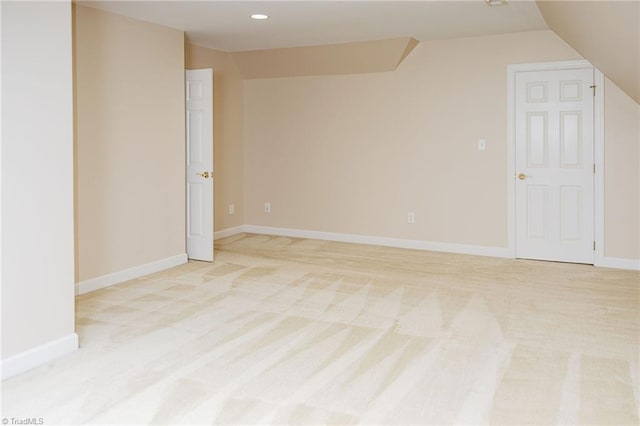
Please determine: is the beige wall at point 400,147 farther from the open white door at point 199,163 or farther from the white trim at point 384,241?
the open white door at point 199,163

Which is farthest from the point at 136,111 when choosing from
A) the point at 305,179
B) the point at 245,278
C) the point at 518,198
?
the point at 518,198

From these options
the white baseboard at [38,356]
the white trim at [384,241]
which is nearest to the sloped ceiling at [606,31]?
the white trim at [384,241]

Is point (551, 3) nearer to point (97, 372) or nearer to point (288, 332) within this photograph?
point (288, 332)

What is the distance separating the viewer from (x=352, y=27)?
5.41m

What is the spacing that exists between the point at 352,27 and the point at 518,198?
2.42 m

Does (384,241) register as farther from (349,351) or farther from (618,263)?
(349,351)

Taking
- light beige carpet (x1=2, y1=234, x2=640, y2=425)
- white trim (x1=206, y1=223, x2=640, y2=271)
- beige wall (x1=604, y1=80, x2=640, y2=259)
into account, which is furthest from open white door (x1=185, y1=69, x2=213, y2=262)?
beige wall (x1=604, y1=80, x2=640, y2=259)

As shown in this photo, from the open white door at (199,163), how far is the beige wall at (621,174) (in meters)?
3.83

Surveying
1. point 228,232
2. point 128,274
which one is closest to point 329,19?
point 128,274

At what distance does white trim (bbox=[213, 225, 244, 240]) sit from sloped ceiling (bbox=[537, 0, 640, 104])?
435 cm

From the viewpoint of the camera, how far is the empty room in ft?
9.45

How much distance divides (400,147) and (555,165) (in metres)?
1.66

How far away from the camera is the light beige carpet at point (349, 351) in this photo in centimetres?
261

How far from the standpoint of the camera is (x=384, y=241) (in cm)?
676
